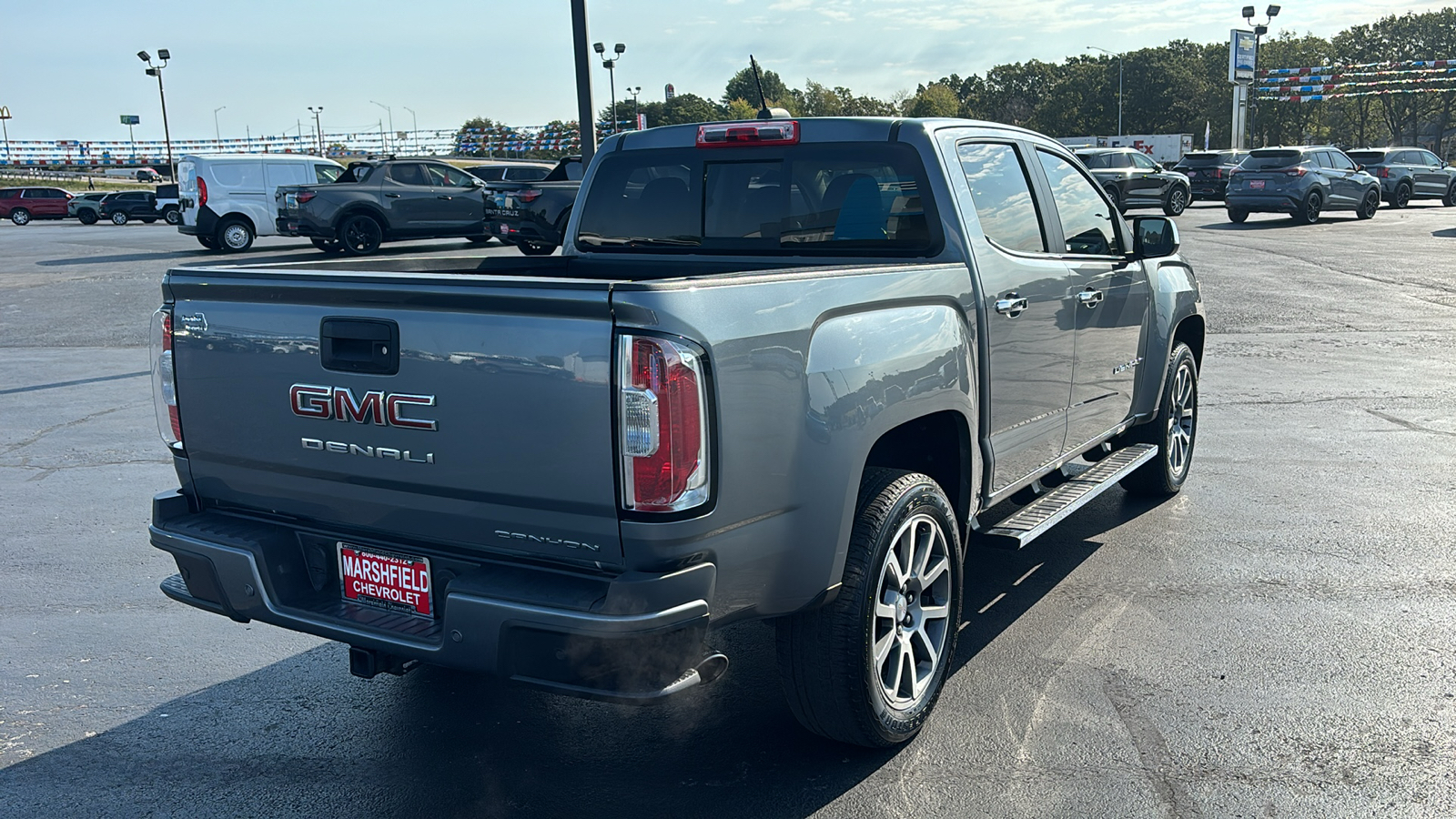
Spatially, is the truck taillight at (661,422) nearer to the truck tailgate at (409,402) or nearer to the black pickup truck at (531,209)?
the truck tailgate at (409,402)

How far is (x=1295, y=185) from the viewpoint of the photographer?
85.0 feet

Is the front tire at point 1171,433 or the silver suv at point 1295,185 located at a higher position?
the silver suv at point 1295,185

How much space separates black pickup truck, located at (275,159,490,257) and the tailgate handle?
19307 millimetres

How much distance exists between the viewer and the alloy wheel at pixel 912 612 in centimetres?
351

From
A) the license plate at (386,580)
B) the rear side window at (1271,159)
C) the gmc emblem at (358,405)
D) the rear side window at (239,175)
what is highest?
the rear side window at (239,175)

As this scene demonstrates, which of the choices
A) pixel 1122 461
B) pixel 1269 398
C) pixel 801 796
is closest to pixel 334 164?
pixel 1269 398

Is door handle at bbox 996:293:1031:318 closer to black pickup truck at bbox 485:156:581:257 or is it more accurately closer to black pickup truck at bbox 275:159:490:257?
black pickup truck at bbox 485:156:581:257

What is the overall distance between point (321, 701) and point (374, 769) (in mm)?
612

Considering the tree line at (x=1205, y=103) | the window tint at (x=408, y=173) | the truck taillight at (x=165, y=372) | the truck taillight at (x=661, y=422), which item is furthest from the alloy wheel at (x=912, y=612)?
the tree line at (x=1205, y=103)

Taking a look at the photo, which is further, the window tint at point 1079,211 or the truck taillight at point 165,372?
the window tint at point 1079,211

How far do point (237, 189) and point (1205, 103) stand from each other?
109 metres

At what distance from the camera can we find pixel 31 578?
17.1 ft

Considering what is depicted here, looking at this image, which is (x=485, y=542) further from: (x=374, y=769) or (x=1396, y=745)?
(x=1396, y=745)

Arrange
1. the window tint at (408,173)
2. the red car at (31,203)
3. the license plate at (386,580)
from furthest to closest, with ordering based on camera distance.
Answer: the red car at (31,203) → the window tint at (408,173) → the license plate at (386,580)
